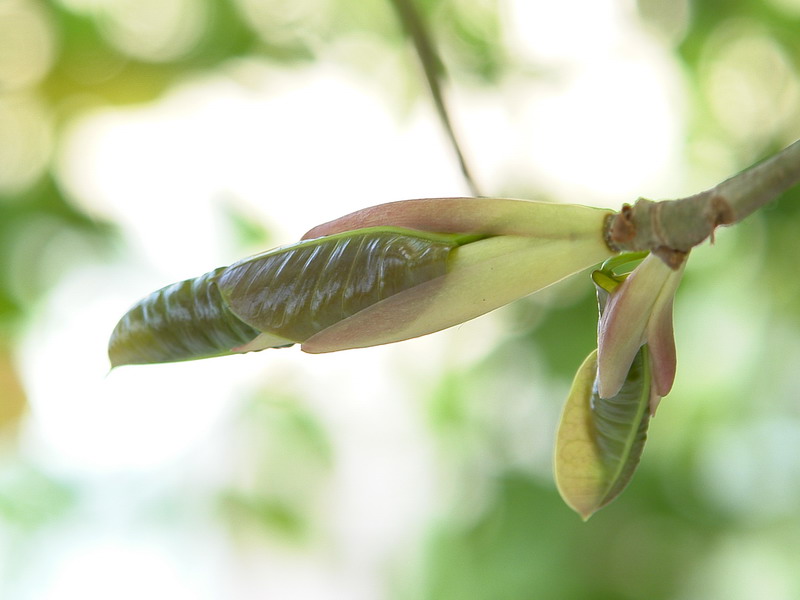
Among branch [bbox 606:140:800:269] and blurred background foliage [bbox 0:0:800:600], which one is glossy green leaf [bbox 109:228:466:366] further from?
blurred background foliage [bbox 0:0:800:600]

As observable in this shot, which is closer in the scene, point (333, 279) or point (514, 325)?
point (333, 279)

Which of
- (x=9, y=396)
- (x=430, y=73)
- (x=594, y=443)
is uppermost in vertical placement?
(x=9, y=396)

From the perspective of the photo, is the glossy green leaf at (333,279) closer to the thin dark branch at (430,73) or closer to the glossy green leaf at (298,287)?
the glossy green leaf at (298,287)

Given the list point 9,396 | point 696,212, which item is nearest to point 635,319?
point 696,212

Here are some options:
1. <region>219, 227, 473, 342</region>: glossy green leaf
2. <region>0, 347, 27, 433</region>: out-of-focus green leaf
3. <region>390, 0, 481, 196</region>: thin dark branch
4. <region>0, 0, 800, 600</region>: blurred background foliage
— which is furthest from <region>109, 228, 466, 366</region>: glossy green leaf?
<region>0, 347, 27, 433</region>: out-of-focus green leaf

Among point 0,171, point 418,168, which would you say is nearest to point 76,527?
point 0,171

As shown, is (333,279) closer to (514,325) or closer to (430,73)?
(430,73)
